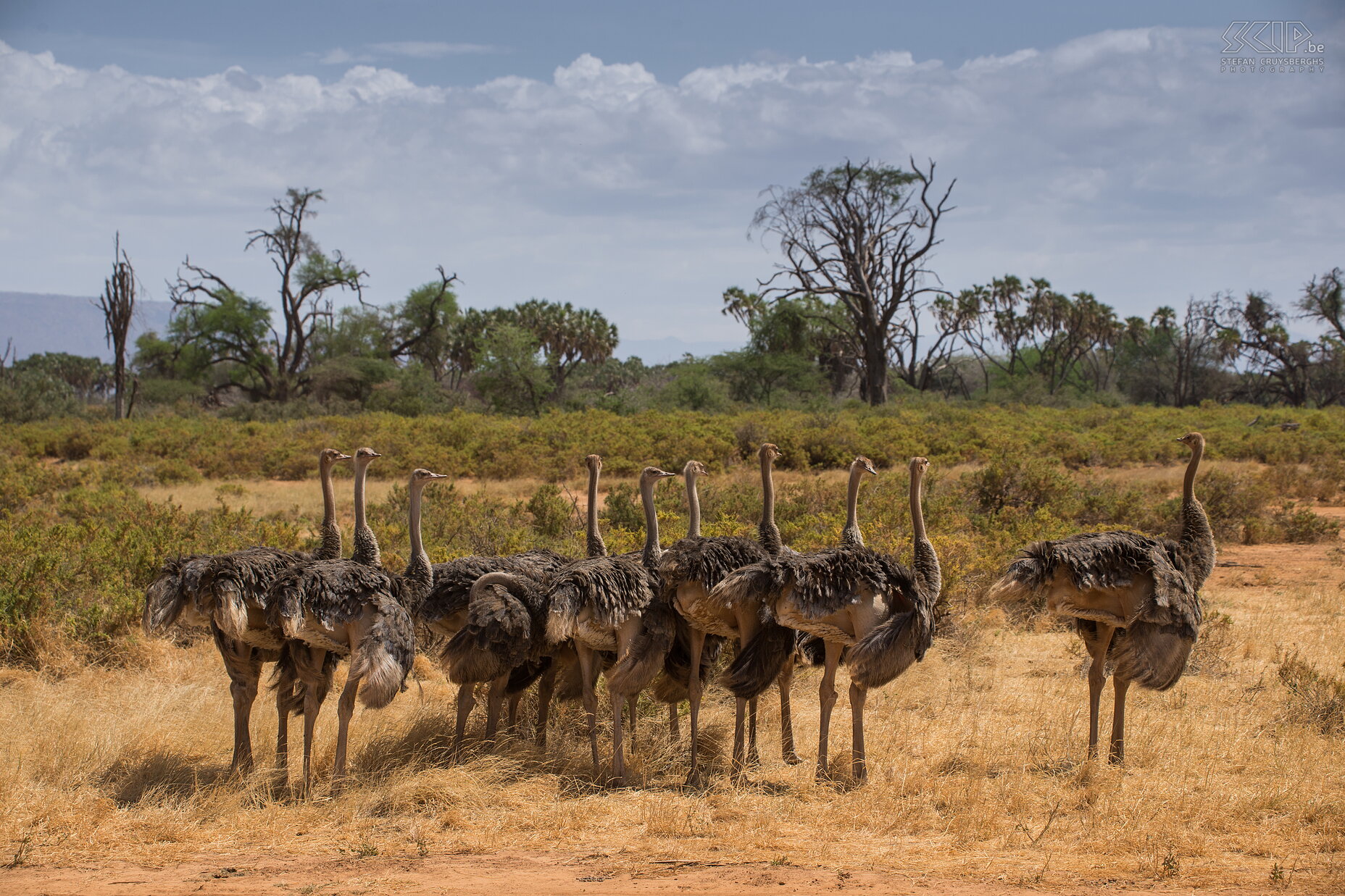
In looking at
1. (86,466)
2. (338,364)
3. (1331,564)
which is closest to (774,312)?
(338,364)

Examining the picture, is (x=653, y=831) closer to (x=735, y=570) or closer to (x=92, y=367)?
(x=735, y=570)

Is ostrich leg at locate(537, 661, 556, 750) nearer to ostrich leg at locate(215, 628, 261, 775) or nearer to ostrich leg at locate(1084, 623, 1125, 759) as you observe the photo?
ostrich leg at locate(215, 628, 261, 775)

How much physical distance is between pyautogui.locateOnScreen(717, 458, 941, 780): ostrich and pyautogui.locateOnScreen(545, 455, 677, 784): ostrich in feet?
1.79

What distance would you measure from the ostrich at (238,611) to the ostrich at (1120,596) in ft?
13.0

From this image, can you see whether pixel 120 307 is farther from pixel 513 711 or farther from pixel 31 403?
pixel 513 711

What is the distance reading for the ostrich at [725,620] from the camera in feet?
18.7

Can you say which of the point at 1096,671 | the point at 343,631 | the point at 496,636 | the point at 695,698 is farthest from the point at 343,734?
the point at 1096,671

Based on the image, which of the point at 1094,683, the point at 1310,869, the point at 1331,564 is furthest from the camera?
the point at 1331,564

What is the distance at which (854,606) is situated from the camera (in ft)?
18.7

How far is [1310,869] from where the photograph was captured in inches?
176

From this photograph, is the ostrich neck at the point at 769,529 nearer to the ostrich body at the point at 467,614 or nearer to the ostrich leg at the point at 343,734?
the ostrich body at the point at 467,614

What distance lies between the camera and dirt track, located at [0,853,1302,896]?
4.36 m

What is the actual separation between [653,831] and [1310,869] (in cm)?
287

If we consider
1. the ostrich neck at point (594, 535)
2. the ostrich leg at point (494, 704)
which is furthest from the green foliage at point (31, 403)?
the ostrich leg at point (494, 704)
